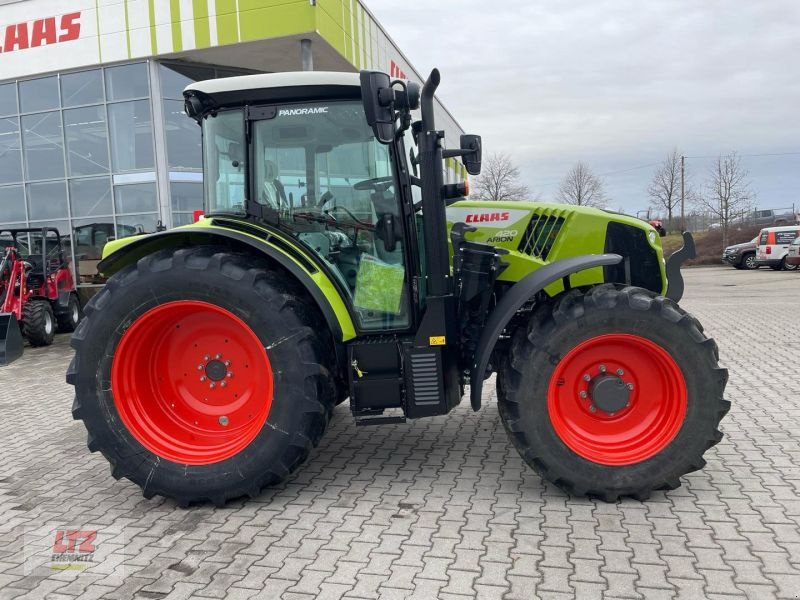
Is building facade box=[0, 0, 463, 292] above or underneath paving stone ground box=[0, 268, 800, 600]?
above

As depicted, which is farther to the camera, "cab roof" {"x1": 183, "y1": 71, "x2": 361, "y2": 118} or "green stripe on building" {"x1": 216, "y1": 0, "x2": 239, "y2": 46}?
"green stripe on building" {"x1": 216, "y1": 0, "x2": 239, "y2": 46}

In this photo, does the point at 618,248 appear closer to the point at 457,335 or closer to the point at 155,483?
the point at 457,335

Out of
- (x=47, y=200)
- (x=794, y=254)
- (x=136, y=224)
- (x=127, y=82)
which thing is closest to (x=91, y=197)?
(x=47, y=200)

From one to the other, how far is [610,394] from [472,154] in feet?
5.34

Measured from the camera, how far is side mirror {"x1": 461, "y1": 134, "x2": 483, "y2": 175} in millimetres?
3834

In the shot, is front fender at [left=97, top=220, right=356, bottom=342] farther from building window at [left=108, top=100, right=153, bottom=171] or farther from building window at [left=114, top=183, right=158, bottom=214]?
building window at [left=108, top=100, right=153, bottom=171]

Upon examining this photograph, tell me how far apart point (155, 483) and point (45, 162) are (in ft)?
44.6

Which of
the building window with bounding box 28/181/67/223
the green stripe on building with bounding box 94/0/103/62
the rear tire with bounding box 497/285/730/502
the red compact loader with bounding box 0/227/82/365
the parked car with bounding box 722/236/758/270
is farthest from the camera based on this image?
the parked car with bounding box 722/236/758/270

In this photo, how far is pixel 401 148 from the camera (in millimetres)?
3652

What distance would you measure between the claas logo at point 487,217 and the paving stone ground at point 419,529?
1.60 meters

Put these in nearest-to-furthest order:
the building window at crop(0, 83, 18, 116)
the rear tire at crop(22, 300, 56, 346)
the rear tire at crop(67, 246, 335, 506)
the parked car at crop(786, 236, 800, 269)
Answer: the rear tire at crop(67, 246, 335, 506) < the rear tire at crop(22, 300, 56, 346) < the building window at crop(0, 83, 18, 116) < the parked car at crop(786, 236, 800, 269)

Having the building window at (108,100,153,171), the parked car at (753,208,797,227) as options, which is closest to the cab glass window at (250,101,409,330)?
the building window at (108,100,153,171)

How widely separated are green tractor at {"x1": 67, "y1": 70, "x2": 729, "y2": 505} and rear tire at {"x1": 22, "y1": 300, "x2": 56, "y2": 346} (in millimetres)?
7532

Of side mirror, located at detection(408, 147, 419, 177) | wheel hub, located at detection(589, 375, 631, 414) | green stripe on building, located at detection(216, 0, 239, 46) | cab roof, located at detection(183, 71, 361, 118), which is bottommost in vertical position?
wheel hub, located at detection(589, 375, 631, 414)
